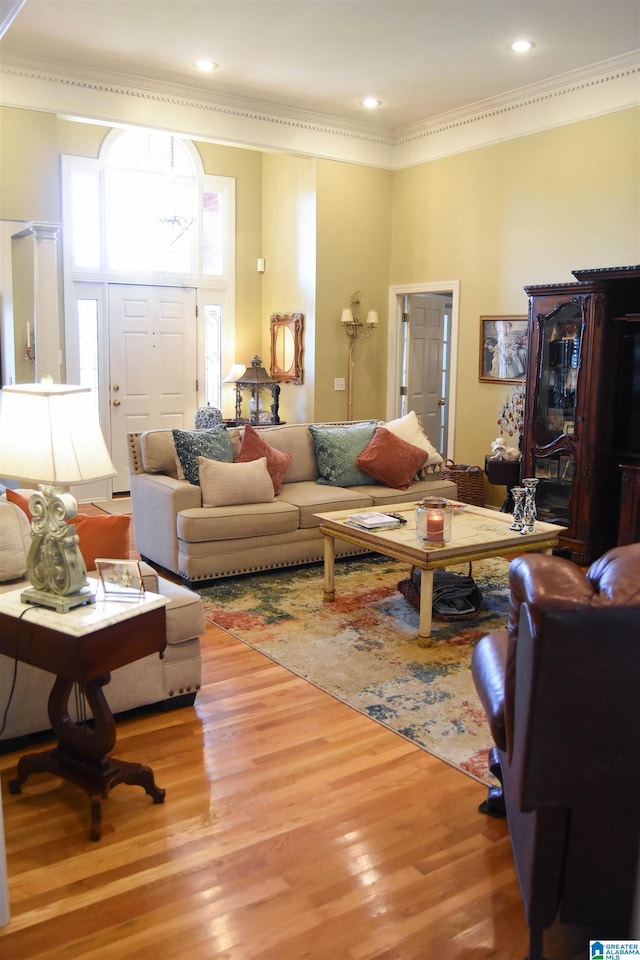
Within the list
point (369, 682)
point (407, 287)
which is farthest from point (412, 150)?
point (369, 682)

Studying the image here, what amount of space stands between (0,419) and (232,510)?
2339 millimetres

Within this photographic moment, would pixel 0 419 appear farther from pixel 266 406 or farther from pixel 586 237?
pixel 266 406

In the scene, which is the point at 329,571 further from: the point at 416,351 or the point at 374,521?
the point at 416,351

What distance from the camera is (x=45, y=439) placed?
260cm

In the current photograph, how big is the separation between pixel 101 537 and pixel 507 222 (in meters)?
4.81

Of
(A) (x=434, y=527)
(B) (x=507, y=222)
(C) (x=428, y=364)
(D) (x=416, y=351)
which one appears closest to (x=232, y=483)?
(A) (x=434, y=527)

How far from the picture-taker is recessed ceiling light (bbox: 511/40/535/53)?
17.9 ft

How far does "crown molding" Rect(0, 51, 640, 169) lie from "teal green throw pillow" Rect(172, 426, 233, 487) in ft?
9.31

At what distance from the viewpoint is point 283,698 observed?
3.43m

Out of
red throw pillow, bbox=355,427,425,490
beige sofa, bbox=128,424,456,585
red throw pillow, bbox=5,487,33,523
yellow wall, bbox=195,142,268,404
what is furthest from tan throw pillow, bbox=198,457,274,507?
yellow wall, bbox=195,142,268,404

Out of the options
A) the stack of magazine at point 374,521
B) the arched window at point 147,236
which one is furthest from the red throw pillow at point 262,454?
the arched window at point 147,236

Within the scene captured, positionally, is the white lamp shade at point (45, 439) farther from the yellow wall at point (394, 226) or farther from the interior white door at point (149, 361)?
the interior white door at point (149, 361)

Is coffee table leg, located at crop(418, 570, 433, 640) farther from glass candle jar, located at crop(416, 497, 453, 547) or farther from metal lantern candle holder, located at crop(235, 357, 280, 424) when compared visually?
→ metal lantern candle holder, located at crop(235, 357, 280, 424)

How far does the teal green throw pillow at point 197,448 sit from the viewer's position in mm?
5133
